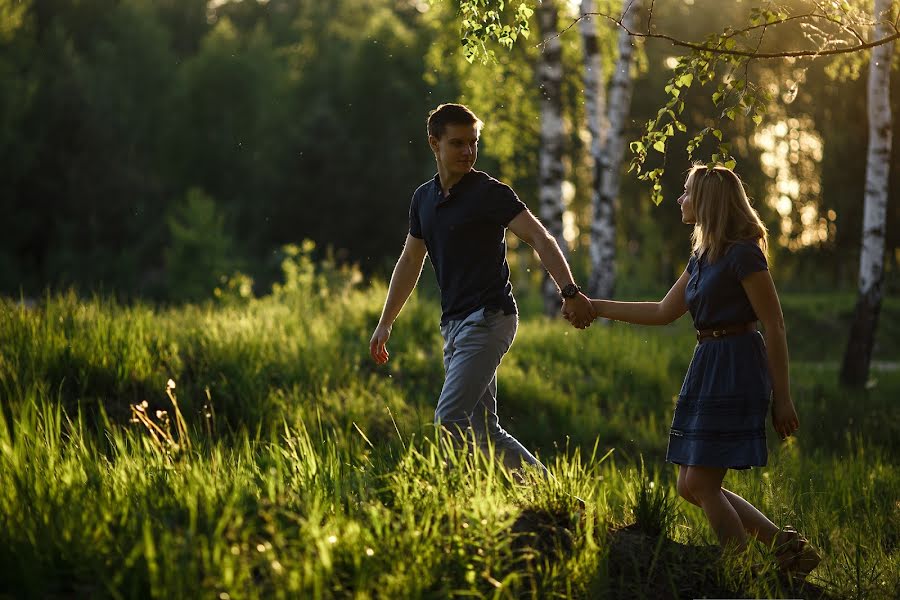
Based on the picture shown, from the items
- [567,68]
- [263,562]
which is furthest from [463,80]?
[263,562]

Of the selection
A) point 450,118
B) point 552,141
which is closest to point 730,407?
point 450,118

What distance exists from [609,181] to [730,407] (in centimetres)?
1230

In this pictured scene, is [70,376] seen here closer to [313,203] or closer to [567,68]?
[567,68]

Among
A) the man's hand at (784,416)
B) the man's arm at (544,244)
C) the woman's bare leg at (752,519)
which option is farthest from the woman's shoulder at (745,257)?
the woman's bare leg at (752,519)

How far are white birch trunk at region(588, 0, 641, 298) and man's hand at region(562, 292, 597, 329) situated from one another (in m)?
11.1

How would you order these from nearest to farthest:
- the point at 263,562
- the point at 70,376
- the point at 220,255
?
the point at 263,562
the point at 70,376
the point at 220,255

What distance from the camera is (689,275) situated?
534 centimetres

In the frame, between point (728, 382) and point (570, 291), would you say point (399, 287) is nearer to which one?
point (570, 291)

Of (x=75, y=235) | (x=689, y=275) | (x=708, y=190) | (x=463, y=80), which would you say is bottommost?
(x=75, y=235)

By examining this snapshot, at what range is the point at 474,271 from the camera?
18.3 feet

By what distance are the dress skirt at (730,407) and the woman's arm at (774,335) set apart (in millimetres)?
63

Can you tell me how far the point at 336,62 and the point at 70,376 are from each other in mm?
41145

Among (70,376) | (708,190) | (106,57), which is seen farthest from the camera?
(106,57)

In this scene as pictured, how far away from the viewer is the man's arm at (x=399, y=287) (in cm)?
604
